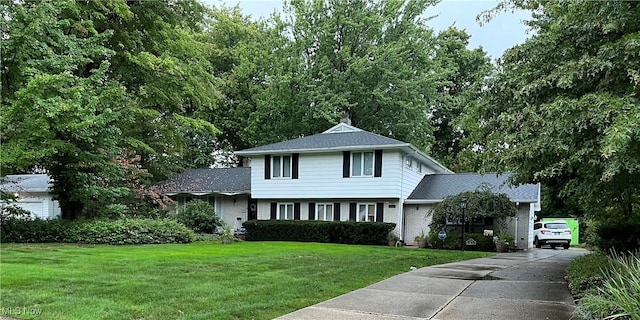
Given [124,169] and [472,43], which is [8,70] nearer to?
[124,169]

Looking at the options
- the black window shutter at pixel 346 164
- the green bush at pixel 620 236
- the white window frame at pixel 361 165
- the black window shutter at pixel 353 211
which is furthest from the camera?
the black window shutter at pixel 353 211

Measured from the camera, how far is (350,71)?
30.1 metres

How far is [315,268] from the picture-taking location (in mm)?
10086

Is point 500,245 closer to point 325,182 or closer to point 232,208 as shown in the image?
point 325,182

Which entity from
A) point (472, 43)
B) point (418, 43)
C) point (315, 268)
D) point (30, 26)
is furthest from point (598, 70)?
point (472, 43)

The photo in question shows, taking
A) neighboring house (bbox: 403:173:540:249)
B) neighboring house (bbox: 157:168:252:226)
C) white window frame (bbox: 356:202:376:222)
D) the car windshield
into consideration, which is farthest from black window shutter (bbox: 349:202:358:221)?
the car windshield

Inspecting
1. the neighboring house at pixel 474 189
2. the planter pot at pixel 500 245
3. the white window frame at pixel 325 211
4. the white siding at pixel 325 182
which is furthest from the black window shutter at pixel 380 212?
the planter pot at pixel 500 245

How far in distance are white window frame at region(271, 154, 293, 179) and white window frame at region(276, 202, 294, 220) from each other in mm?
1392

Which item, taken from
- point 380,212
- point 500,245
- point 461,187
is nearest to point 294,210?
point 380,212

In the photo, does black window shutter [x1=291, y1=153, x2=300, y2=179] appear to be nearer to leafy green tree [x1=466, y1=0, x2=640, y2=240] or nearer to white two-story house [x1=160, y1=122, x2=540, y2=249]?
white two-story house [x1=160, y1=122, x2=540, y2=249]

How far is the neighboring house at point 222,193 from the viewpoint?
2528cm

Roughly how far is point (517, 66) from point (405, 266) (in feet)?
18.0

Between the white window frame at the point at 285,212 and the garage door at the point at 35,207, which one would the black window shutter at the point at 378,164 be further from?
the garage door at the point at 35,207

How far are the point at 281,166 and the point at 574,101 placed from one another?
18561 millimetres
